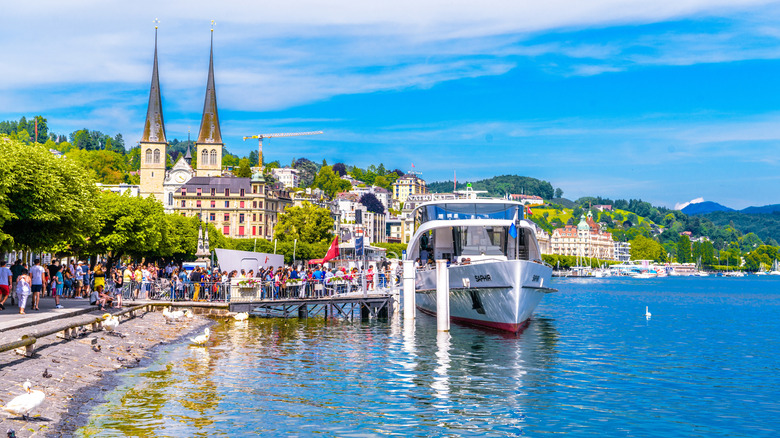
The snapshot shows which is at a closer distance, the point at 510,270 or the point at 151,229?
the point at 510,270

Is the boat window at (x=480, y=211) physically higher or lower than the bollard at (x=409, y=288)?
higher

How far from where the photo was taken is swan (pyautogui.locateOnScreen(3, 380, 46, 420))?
45.7 feet

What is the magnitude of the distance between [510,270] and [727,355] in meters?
8.85

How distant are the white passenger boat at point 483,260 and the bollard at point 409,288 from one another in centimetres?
136

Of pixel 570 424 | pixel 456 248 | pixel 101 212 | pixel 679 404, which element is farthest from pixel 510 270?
pixel 101 212

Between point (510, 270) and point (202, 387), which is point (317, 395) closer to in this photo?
A: point (202, 387)

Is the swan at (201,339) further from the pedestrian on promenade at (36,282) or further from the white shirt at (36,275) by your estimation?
the white shirt at (36,275)

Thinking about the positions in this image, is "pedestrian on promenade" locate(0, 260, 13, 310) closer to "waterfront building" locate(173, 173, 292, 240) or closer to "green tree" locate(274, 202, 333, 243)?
"green tree" locate(274, 202, 333, 243)

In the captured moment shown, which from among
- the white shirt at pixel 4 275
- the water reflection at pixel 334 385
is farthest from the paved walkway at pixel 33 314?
the water reflection at pixel 334 385

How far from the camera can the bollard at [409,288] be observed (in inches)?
1453

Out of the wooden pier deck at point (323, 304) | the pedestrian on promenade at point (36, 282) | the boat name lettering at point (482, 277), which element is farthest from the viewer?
the wooden pier deck at point (323, 304)

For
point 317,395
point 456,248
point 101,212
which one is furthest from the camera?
point 101,212

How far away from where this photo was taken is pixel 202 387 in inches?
784

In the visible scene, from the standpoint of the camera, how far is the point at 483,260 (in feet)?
112
